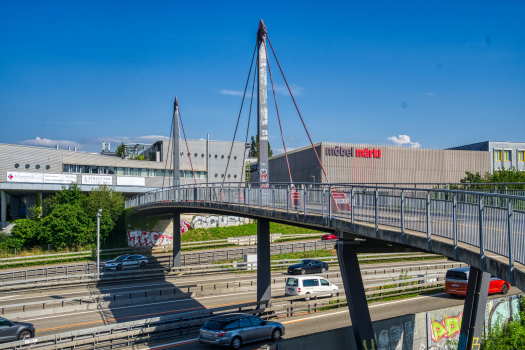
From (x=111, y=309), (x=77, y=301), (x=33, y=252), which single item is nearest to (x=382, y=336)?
(x=111, y=309)

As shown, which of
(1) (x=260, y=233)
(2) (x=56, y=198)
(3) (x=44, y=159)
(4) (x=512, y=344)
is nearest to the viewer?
(4) (x=512, y=344)

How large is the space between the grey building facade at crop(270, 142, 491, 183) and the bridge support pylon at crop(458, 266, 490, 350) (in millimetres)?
37720

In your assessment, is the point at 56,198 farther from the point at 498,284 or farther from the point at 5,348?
the point at 498,284

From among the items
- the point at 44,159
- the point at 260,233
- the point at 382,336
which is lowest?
the point at 382,336

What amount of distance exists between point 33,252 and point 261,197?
31864mm

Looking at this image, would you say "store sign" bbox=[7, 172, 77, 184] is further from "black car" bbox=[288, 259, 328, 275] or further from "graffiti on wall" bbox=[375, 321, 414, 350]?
"graffiti on wall" bbox=[375, 321, 414, 350]

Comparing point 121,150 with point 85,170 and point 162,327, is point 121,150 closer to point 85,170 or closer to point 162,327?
point 85,170

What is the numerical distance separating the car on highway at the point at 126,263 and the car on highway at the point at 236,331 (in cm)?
2207

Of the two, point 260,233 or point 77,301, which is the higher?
point 260,233

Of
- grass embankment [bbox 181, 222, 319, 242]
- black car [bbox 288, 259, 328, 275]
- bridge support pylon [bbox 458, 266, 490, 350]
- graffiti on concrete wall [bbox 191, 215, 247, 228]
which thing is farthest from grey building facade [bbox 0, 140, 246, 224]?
bridge support pylon [bbox 458, 266, 490, 350]

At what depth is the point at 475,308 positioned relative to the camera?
1389cm

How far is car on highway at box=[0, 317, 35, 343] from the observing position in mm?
17984

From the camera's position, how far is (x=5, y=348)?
53.0 feet

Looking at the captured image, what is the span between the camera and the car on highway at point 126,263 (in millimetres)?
37438
